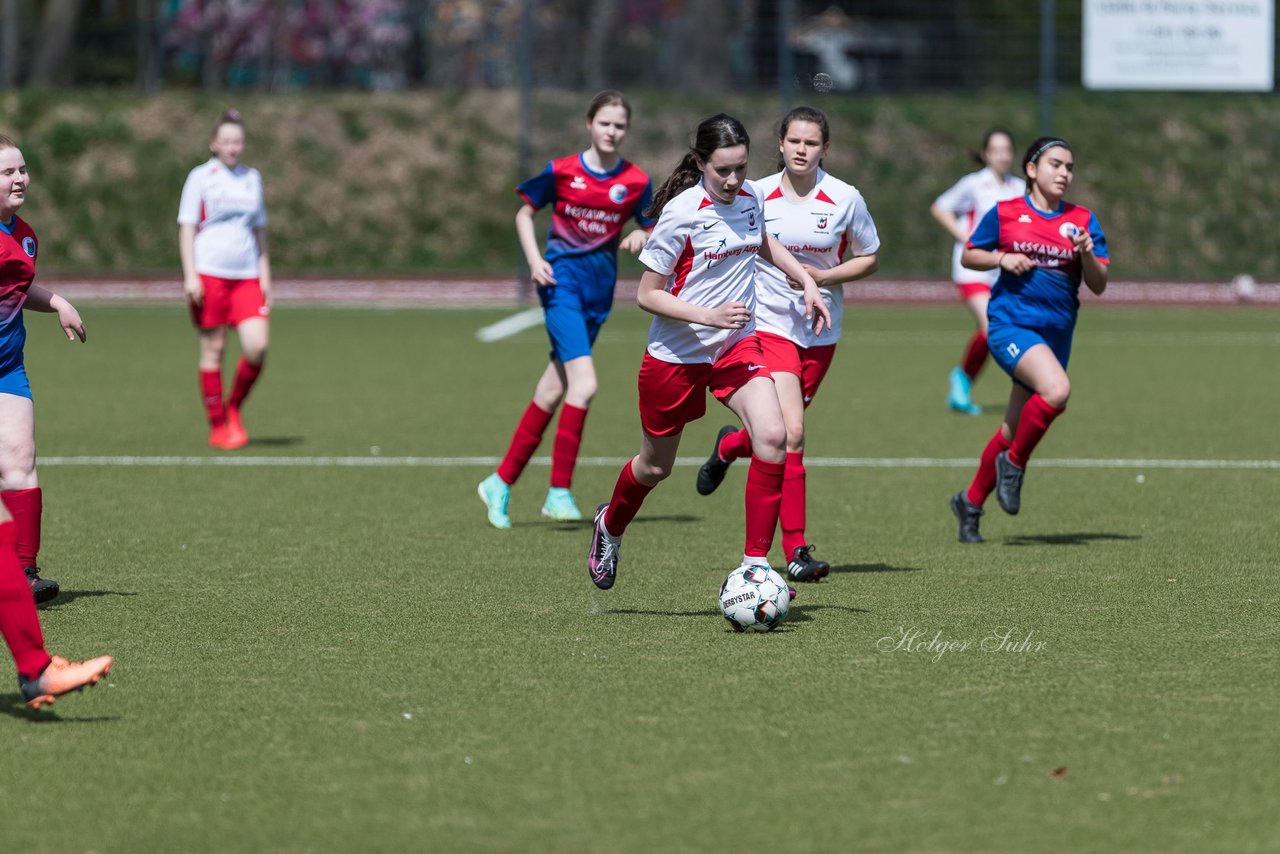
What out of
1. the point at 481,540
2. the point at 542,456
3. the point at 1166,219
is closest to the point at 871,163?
the point at 1166,219

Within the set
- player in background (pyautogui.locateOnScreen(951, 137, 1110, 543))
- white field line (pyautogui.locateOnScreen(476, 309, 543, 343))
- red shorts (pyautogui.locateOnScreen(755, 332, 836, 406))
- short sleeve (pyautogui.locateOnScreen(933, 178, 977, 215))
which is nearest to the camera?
red shorts (pyautogui.locateOnScreen(755, 332, 836, 406))

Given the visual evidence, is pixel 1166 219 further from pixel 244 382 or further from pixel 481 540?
pixel 481 540

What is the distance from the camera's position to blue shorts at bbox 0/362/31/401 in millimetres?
6906

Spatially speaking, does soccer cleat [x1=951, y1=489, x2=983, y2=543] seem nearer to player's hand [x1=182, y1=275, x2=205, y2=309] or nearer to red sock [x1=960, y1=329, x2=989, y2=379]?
red sock [x1=960, y1=329, x2=989, y2=379]

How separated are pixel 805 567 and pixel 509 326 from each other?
15759 millimetres

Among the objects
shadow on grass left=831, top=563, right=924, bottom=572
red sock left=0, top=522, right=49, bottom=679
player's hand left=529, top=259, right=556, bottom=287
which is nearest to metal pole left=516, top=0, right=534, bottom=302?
player's hand left=529, top=259, right=556, bottom=287

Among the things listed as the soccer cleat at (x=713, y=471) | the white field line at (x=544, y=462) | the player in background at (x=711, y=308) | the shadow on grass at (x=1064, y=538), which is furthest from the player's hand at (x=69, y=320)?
the white field line at (x=544, y=462)

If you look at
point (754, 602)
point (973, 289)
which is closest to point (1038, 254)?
point (754, 602)

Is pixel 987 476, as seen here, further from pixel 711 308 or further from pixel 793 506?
pixel 711 308

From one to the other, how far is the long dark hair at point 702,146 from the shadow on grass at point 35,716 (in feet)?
8.98

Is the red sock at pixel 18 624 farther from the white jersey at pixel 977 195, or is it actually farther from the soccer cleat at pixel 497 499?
the white jersey at pixel 977 195

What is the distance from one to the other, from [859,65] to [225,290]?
19511 mm

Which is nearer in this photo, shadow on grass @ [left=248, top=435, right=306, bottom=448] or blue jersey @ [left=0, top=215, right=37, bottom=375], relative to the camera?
blue jersey @ [left=0, top=215, right=37, bottom=375]

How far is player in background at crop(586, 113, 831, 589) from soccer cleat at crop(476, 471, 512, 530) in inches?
92.4
